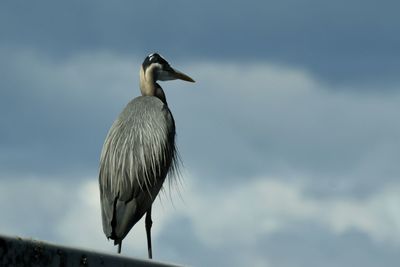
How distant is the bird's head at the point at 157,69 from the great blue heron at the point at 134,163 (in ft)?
3.17

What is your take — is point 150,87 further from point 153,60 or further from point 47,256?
point 47,256

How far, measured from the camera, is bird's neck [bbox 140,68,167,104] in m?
12.0

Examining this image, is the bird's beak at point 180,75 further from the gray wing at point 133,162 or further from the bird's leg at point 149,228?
the bird's leg at point 149,228

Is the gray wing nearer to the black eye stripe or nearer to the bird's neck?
the bird's neck

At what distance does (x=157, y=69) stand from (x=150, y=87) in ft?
1.44

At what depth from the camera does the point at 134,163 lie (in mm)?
10062

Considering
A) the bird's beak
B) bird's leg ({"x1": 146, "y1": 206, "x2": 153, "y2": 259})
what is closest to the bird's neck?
the bird's beak

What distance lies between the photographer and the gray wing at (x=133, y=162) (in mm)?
9594

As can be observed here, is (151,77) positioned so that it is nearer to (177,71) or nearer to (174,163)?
(177,71)

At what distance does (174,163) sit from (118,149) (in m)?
0.83

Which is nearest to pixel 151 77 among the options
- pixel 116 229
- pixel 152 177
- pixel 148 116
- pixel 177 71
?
pixel 177 71

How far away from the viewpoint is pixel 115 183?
9891 millimetres

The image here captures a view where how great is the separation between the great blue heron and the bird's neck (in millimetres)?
707

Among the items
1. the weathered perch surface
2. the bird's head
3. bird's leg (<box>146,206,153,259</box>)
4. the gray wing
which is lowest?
the weathered perch surface
